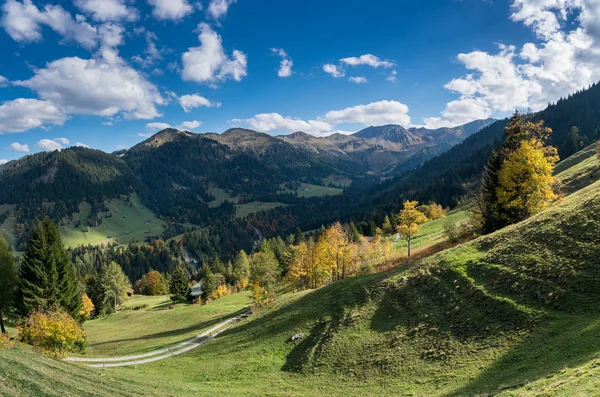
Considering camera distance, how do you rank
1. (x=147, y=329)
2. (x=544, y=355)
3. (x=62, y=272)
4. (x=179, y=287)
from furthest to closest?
(x=179, y=287) → (x=147, y=329) → (x=62, y=272) → (x=544, y=355)

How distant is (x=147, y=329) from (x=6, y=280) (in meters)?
30.1

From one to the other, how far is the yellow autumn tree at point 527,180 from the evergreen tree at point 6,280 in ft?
251

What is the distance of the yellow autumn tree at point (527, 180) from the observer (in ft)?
147

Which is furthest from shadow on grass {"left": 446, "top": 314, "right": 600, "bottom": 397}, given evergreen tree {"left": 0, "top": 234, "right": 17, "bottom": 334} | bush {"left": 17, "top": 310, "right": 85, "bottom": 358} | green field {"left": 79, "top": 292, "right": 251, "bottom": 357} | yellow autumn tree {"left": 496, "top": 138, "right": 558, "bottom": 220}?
evergreen tree {"left": 0, "top": 234, "right": 17, "bottom": 334}

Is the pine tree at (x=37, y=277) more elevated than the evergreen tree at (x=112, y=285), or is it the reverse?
the pine tree at (x=37, y=277)

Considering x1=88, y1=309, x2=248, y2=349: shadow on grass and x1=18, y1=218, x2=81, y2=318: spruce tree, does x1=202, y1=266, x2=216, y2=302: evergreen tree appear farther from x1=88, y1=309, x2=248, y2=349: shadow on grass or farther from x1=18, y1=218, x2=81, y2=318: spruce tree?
x1=18, y1=218, x2=81, y2=318: spruce tree

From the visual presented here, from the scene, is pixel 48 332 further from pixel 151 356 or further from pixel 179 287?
pixel 179 287

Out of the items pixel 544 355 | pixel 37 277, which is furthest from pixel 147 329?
pixel 544 355

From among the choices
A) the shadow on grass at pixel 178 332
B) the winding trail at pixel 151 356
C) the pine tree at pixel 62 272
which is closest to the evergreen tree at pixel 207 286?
the shadow on grass at pixel 178 332

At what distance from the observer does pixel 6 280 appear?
4791 centimetres

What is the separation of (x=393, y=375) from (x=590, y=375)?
14924 mm

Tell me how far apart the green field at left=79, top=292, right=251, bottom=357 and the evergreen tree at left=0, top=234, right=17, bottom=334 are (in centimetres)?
1473

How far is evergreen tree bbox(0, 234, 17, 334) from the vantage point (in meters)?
47.8

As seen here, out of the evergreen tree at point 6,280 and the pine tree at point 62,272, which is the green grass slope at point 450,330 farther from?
the evergreen tree at point 6,280
